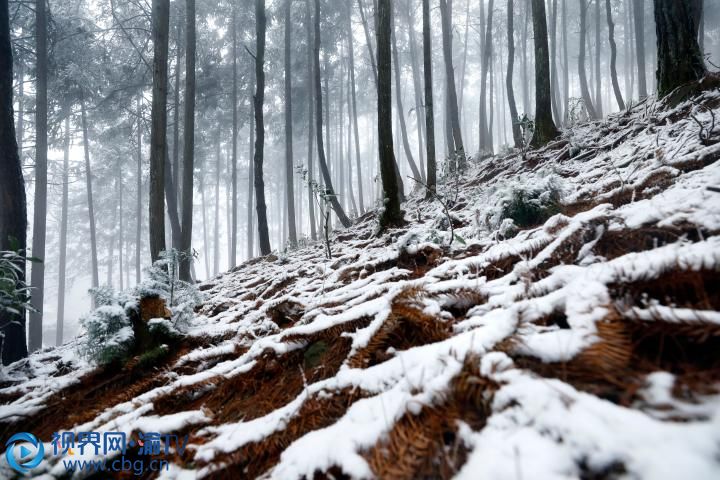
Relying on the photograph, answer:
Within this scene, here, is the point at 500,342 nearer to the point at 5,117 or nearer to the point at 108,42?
the point at 5,117

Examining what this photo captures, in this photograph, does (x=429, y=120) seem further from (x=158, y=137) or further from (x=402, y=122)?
(x=402, y=122)

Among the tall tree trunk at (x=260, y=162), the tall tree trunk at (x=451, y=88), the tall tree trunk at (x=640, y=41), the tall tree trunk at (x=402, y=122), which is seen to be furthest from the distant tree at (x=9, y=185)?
the tall tree trunk at (x=640, y=41)

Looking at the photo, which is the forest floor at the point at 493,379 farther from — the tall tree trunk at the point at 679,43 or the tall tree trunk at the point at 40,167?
the tall tree trunk at the point at 40,167

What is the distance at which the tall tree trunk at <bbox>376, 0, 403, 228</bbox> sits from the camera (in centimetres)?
472

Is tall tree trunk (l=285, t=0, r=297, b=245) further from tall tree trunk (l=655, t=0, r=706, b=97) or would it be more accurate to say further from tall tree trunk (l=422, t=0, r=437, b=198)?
tall tree trunk (l=655, t=0, r=706, b=97)

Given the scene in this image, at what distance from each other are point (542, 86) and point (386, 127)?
3.07 meters

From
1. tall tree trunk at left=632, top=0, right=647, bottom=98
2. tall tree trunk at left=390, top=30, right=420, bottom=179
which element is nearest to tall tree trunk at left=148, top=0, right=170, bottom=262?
tall tree trunk at left=390, top=30, right=420, bottom=179

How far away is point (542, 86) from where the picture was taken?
5664mm

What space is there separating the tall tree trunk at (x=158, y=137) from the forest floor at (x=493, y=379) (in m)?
4.10

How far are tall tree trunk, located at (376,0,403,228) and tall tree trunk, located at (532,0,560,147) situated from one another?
2.83 metres

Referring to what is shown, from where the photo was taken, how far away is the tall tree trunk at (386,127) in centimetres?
472

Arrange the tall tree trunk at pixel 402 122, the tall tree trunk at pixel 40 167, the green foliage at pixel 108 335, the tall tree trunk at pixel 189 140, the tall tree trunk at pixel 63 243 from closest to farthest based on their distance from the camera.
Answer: the green foliage at pixel 108 335
the tall tree trunk at pixel 189 140
the tall tree trunk at pixel 40 167
the tall tree trunk at pixel 402 122
the tall tree trunk at pixel 63 243

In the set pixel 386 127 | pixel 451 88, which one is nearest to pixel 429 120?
pixel 386 127

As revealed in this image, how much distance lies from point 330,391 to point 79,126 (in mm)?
19505
